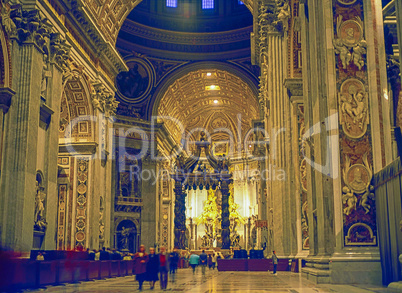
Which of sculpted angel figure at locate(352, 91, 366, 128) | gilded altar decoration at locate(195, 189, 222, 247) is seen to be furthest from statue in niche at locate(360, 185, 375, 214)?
gilded altar decoration at locate(195, 189, 222, 247)

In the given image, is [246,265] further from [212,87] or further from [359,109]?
[212,87]

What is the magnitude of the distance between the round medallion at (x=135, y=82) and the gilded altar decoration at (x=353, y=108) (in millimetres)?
25001

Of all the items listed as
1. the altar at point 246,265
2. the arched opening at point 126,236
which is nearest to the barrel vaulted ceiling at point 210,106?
the arched opening at point 126,236

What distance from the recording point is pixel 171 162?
3991cm

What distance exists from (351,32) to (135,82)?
82.9ft

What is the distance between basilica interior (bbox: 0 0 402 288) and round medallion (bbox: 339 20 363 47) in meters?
0.02

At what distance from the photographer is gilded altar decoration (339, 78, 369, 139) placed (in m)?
8.24

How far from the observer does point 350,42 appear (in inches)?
336

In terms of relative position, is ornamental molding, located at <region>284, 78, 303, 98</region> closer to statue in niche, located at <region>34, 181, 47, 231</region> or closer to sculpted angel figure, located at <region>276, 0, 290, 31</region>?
sculpted angel figure, located at <region>276, 0, 290, 31</region>

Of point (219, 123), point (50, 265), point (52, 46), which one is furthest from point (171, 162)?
point (50, 265)

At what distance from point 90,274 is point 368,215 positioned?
7.64 metres

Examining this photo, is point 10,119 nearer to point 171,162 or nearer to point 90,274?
point 90,274

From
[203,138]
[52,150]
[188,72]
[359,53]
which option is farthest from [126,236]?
[359,53]

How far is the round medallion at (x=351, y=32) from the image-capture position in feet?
28.0
